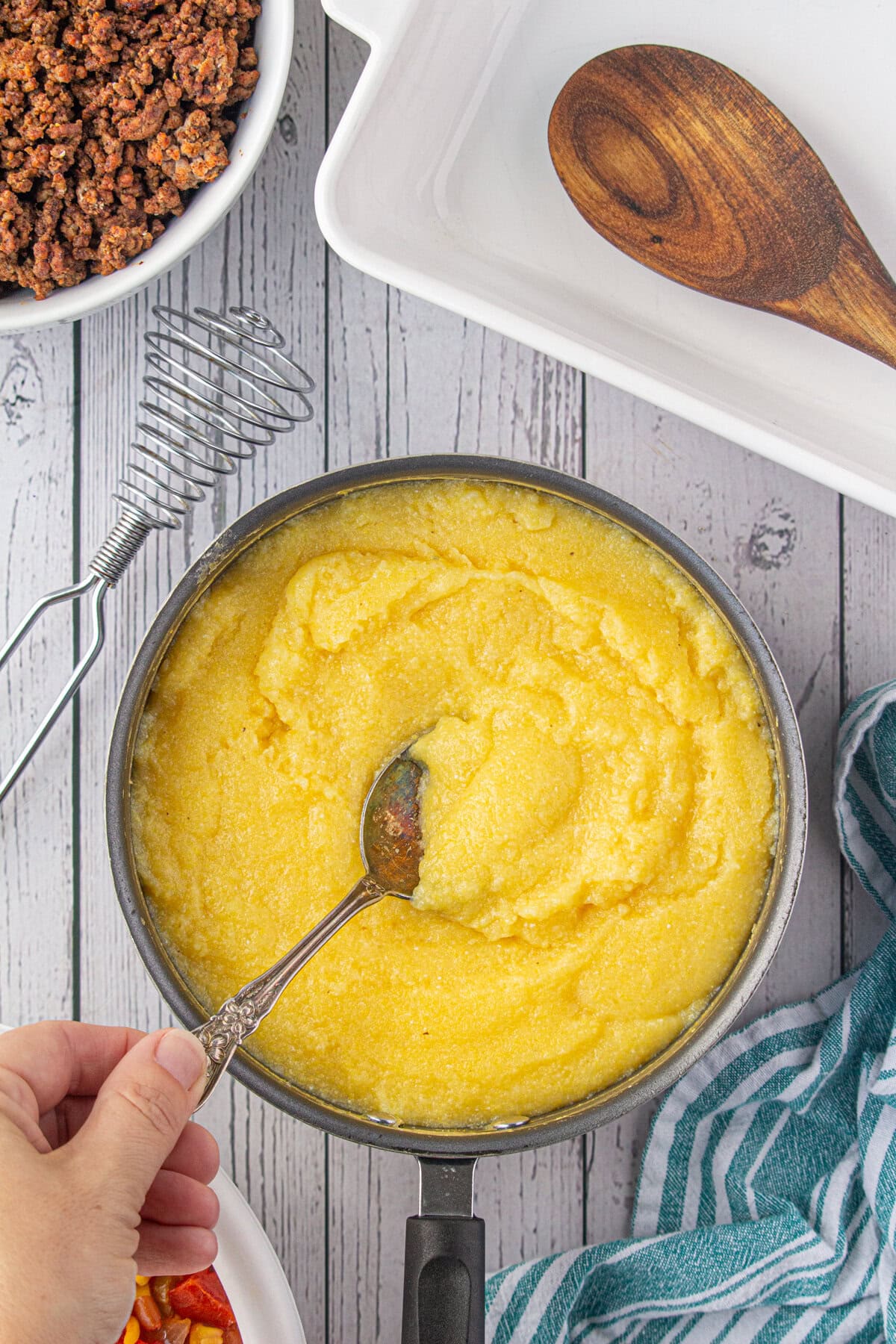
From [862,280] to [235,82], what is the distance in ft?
2.40

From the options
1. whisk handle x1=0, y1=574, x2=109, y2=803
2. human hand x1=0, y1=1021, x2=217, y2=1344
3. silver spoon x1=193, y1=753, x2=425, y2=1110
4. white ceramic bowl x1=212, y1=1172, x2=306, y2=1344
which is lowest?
white ceramic bowl x1=212, y1=1172, x2=306, y2=1344

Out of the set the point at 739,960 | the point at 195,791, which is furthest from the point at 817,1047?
the point at 195,791

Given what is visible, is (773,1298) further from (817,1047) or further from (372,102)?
(372,102)

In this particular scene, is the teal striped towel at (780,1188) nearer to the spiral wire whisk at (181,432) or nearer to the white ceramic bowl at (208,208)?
the spiral wire whisk at (181,432)

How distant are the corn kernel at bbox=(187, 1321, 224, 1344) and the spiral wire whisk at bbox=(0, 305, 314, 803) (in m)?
0.70

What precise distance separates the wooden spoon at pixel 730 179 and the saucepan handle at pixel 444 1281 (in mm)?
1055

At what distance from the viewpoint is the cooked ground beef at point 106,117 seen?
1.26 metres

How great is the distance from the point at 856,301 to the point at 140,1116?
1.14 meters

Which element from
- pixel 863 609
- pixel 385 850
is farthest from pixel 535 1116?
pixel 863 609

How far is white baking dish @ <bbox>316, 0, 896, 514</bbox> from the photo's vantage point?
1341 millimetres

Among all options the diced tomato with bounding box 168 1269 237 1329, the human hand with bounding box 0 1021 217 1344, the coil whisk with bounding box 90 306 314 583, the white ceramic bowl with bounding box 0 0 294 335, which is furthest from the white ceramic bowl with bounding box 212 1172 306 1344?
the white ceramic bowl with bounding box 0 0 294 335

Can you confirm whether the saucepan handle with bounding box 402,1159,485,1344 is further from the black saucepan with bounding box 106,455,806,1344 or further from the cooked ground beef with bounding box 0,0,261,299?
the cooked ground beef with bounding box 0,0,261,299

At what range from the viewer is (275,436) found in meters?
1.49

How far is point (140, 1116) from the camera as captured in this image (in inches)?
39.9
